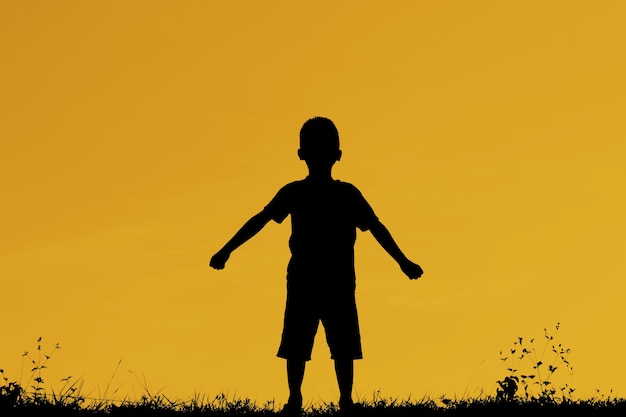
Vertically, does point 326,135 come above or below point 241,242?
above

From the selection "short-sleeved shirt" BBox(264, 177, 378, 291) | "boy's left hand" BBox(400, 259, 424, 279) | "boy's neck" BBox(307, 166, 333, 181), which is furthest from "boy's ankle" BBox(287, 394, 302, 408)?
"boy's neck" BBox(307, 166, 333, 181)

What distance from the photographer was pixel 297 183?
11078mm

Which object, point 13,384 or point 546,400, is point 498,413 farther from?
point 13,384

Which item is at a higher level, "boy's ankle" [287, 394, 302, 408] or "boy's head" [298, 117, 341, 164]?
"boy's head" [298, 117, 341, 164]

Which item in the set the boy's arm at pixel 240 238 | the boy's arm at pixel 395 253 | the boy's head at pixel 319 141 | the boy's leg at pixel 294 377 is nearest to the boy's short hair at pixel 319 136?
the boy's head at pixel 319 141

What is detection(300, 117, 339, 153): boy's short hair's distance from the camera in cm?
1084

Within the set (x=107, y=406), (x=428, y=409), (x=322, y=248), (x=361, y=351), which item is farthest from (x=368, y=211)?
(x=107, y=406)

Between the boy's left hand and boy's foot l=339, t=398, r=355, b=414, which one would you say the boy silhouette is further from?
the boy's left hand

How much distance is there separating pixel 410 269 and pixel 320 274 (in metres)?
0.90

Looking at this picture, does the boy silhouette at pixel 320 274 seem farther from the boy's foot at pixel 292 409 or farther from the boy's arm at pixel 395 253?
the boy's arm at pixel 395 253

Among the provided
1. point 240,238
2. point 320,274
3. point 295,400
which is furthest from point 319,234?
point 295,400

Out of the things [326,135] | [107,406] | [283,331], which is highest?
[326,135]

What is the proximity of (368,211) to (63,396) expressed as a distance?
340 cm

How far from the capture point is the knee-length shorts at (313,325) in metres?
10.9
